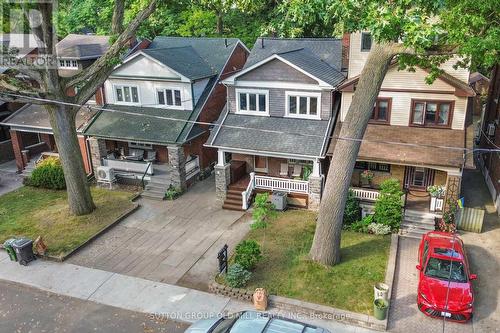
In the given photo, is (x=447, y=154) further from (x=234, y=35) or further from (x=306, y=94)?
(x=234, y=35)

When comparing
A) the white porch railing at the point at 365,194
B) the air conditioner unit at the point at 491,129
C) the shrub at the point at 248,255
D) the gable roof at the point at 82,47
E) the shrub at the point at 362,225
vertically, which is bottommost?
the shrub at the point at 362,225

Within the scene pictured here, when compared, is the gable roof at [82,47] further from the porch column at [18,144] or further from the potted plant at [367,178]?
the potted plant at [367,178]

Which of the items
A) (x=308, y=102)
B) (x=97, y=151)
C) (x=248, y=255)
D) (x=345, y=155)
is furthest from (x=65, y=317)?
(x=308, y=102)

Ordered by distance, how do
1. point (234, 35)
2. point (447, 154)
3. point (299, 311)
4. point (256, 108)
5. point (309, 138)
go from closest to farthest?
point (299, 311), point (447, 154), point (309, 138), point (256, 108), point (234, 35)

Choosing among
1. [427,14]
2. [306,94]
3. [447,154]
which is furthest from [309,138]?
[427,14]

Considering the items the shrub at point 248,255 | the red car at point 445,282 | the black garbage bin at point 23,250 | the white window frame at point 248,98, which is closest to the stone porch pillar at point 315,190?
the white window frame at point 248,98

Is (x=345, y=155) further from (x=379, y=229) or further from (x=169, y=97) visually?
(x=169, y=97)

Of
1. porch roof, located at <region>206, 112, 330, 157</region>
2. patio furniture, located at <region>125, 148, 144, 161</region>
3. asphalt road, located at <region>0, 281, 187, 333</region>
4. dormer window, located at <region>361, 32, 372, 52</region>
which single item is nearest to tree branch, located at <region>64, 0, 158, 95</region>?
porch roof, located at <region>206, 112, 330, 157</region>
